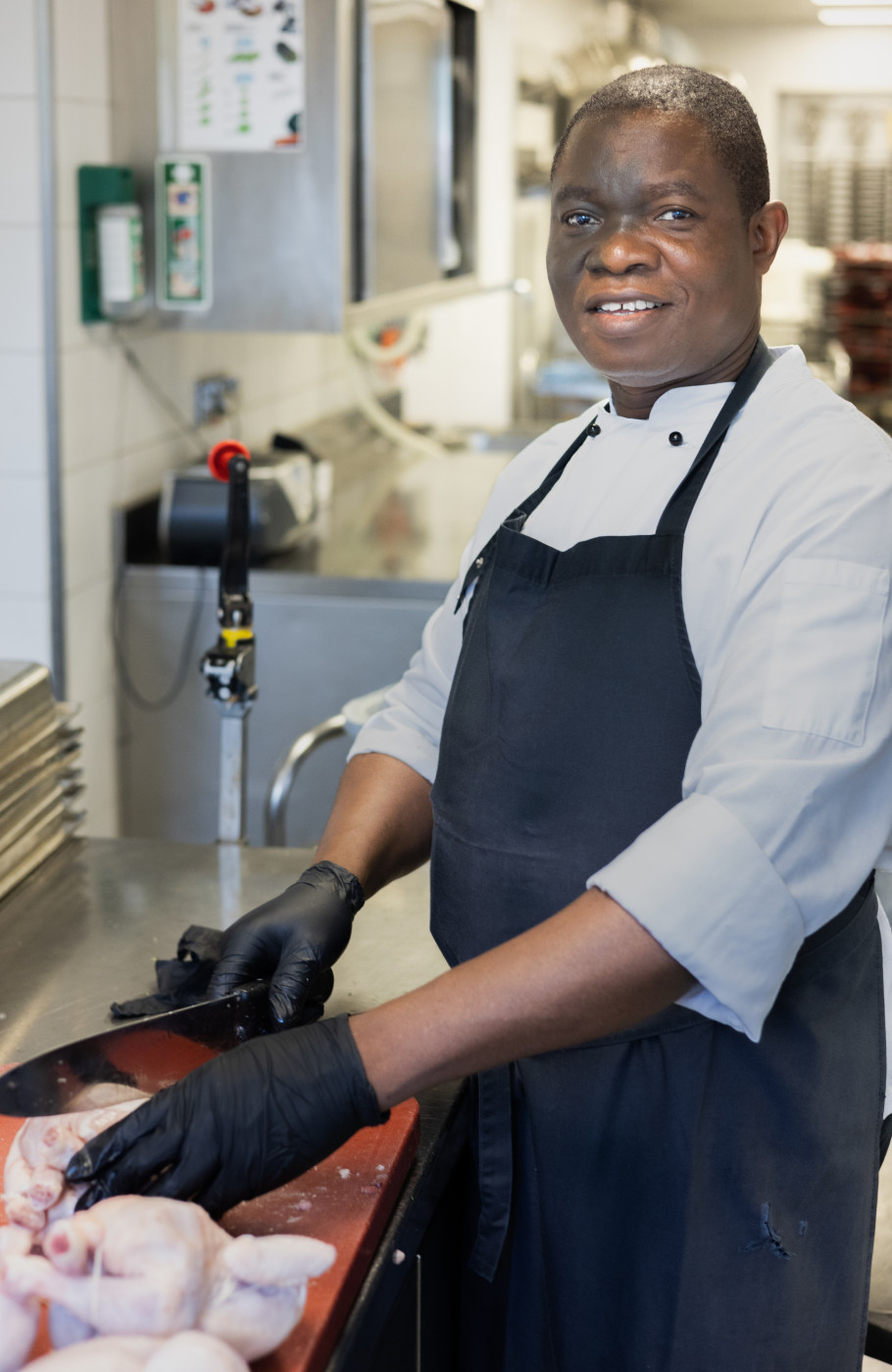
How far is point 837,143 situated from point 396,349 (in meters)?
4.66

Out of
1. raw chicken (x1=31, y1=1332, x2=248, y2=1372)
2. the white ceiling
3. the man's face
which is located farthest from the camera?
the white ceiling

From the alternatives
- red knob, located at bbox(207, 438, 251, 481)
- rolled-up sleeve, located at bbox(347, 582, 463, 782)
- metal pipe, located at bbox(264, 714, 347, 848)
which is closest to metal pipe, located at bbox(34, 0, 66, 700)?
metal pipe, located at bbox(264, 714, 347, 848)

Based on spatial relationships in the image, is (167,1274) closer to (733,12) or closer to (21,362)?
(21,362)

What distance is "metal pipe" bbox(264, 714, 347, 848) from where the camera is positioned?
194cm

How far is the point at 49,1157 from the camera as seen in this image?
927 millimetres

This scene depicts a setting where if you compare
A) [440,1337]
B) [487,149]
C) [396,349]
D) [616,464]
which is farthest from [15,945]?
[487,149]

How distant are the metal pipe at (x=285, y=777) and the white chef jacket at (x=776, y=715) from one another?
995mm

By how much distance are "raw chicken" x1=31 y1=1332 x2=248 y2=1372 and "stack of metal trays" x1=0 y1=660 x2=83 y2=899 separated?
2.72ft

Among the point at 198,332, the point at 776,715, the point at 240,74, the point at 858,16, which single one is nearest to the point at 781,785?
the point at 776,715

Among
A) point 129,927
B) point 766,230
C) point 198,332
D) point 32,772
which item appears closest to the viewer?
point 766,230

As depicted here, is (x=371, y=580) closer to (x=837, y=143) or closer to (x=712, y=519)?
(x=712, y=519)

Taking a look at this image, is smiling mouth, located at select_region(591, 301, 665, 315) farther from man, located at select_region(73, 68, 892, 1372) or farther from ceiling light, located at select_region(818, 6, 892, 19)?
ceiling light, located at select_region(818, 6, 892, 19)

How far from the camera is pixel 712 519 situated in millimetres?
1039

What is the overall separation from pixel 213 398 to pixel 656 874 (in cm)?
231
